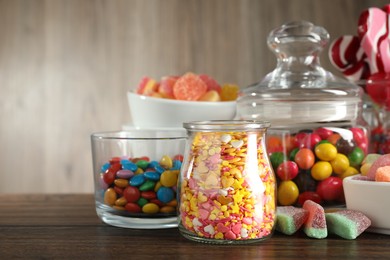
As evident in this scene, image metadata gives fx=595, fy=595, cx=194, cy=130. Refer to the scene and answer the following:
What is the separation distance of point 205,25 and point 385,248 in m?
1.76

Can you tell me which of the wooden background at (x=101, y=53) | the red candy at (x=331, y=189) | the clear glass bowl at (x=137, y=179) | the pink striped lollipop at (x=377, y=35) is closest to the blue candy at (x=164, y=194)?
the clear glass bowl at (x=137, y=179)

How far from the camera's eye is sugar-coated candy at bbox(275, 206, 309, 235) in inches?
28.0

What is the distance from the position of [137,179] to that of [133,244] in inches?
4.1

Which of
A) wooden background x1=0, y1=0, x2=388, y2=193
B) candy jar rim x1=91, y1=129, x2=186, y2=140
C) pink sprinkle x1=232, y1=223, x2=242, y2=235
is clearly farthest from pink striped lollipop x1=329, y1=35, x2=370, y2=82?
wooden background x1=0, y1=0, x2=388, y2=193

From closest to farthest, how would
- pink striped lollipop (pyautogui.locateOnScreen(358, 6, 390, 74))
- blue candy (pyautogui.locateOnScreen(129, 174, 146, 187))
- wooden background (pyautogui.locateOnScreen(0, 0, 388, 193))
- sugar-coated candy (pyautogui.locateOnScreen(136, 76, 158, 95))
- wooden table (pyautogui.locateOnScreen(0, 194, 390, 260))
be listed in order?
wooden table (pyautogui.locateOnScreen(0, 194, 390, 260))
blue candy (pyautogui.locateOnScreen(129, 174, 146, 187))
pink striped lollipop (pyautogui.locateOnScreen(358, 6, 390, 74))
sugar-coated candy (pyautogui.locateOnScreen(136, 76, 158, 95))
wooden background (pyautogui.locateOnScreen(0, 0, 388, 193))

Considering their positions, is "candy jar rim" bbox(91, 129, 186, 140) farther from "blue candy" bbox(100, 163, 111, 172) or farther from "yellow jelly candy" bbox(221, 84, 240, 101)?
"yellow jelly candy" bbox(221, 84, 240, 101)

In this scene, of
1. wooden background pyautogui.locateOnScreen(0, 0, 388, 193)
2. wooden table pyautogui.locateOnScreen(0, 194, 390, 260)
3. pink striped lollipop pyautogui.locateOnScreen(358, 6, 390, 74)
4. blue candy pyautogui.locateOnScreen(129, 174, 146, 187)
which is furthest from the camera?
wooden background pyautogui.locateOnScreen(0, 0, 388, 193)

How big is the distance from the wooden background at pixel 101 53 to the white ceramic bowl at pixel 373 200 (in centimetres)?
164

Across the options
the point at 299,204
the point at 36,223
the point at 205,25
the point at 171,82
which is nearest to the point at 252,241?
the point at 299,204

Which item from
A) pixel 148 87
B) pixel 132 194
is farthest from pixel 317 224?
pixel 148 87

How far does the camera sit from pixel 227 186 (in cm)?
67

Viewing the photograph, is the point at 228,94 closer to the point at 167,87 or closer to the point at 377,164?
the point at 167,87

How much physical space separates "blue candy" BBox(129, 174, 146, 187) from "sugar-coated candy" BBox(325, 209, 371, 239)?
0.76 feet

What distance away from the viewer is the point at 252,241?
68cm
